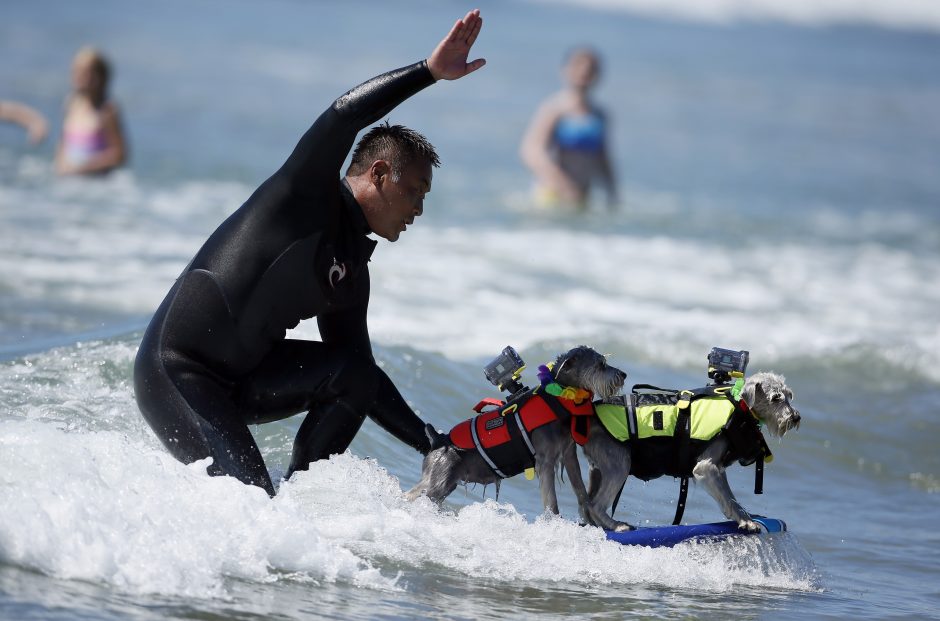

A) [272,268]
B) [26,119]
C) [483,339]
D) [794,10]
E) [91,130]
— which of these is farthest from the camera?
[794,10]

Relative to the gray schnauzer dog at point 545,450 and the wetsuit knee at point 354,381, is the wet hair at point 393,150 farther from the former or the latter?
the gray schnauzer dog at point 545,450

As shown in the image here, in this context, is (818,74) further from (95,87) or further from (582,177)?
(95,87)

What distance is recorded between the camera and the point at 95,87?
639 inches

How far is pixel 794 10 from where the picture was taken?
6600 cm

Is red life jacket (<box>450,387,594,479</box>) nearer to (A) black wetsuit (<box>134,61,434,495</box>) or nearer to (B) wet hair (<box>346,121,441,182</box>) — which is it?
(A) black wetsuit (<box>134,61,434,495</box>)

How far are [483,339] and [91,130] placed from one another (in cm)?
801

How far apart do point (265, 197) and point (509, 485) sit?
2.75 m

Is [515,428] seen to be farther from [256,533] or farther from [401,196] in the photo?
[256,533]

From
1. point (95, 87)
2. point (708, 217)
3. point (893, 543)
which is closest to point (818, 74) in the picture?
point (708, 217)

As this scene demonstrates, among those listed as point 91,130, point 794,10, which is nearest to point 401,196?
point 91,130

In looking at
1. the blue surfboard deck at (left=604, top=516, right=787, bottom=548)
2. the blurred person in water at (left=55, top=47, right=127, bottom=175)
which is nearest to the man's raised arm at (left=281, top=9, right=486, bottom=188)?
the blue surfboard deck at (left=604, top=516, right=787, bottom=548)

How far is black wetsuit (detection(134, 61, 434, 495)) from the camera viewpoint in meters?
5.14

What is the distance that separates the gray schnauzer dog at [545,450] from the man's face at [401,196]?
39.4 inches

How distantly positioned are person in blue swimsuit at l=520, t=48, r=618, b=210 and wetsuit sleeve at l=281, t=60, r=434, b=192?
39.7 ft
